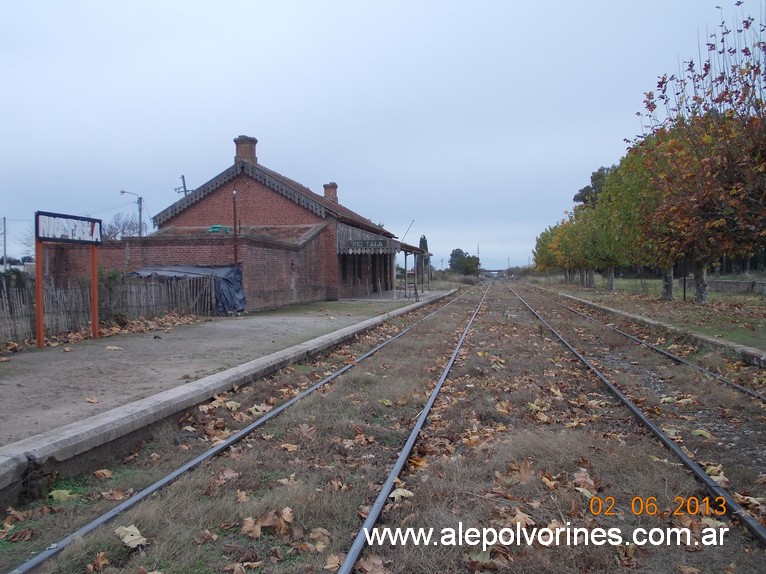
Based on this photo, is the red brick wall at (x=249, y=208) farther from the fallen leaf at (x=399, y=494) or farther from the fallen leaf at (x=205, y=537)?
the fallen leaf at (x=205, y=537)

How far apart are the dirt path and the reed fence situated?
29.0 inches

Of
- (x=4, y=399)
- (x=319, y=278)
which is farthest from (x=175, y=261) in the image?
(x=4, y=399)

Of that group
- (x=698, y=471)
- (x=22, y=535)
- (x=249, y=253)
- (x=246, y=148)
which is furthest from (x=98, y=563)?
(x=246, y=148)

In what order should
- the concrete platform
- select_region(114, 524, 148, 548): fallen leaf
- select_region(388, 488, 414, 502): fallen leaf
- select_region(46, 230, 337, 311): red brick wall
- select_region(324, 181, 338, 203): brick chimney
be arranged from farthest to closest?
select_region(324, 181, 338, 203): brick chimney → select_region(46, 230, 337, 311): red brick wall → the concrete platform → select_region(388, 488, 414, 502): fallen leaf → select_region(114, 524, 148, 548): fallen leaf

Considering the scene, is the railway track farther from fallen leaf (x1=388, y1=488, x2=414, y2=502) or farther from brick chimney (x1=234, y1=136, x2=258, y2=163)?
brick chimney (x1=234, y1=136, x2=258, y2=163)

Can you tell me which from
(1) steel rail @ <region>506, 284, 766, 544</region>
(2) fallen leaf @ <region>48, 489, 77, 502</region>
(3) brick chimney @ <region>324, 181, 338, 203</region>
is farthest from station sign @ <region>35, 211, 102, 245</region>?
(3) brick chimney @ <region>324, 181, 338, 203</region>

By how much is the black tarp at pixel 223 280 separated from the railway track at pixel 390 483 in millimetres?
10985

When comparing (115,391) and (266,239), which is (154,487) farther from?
(266,239)

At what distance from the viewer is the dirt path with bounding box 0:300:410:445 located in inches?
258

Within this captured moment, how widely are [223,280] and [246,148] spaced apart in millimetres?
15362

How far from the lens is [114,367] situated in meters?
9.37

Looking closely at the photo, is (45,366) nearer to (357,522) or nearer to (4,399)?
(4,399)

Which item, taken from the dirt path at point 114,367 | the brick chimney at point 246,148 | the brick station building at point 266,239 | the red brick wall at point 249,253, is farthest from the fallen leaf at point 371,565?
the brick chimney at point 246,148

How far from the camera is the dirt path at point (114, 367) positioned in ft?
21.5
